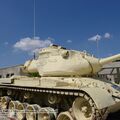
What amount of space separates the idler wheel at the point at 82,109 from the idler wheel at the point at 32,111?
2429 millimetres

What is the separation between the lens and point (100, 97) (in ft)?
25.7

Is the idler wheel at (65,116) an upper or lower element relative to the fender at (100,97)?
lower

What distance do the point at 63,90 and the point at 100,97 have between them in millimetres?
1601

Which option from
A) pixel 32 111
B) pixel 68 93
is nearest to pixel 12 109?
pixel 32 111

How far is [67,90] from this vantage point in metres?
8.88

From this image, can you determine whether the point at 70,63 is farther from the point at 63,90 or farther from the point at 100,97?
the point at 100,97

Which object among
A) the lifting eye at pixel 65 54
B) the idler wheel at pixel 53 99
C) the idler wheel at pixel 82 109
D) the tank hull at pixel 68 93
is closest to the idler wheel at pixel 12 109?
the tank hull at pixel 68 93

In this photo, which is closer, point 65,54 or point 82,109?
point 82,109

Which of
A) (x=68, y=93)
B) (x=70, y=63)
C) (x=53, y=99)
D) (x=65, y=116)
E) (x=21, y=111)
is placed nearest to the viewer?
(x=68, y=93)

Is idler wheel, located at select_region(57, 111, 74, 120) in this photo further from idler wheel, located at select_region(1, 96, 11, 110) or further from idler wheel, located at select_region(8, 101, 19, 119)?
idler wheel, located at select_region(1, 96, 11, 110)

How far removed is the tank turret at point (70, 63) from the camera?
10.6 meters

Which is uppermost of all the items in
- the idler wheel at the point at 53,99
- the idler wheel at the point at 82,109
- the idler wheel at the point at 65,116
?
the idler wheel at the point at 53,99

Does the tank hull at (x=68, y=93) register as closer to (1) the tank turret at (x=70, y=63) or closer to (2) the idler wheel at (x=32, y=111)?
(2) the idler wheel at (x=32, y=111)

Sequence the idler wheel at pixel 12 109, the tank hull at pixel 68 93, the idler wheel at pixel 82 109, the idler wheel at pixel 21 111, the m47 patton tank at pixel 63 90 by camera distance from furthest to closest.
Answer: the idler wheel at pixel 12 109 < the idler wheel at pixel 21 111 < the idler wheel at pixel 82 109 < the m47 patton tank at pixel 63 90 < the tank hull at pixel 68 93
